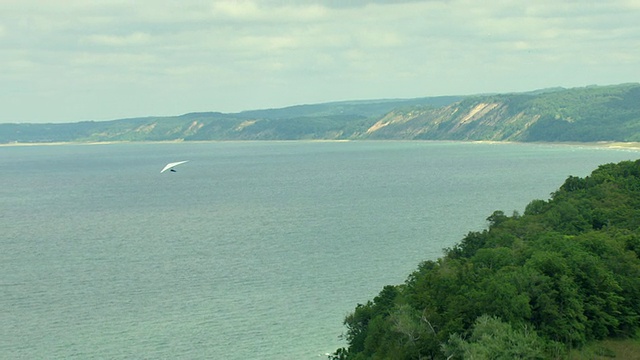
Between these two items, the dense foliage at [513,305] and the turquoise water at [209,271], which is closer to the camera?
the dense foliage at [513,305]

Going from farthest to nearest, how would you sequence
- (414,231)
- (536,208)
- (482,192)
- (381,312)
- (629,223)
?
(482,192)
(414,231)
(536,208)
(629,223)
(381,312)

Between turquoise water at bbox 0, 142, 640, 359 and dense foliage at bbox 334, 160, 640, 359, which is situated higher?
dense foliage at bbox 334, 160, 640, 359

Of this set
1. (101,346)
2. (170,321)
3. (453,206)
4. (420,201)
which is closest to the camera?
(101,346)

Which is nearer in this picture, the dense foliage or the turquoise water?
the dense foliage

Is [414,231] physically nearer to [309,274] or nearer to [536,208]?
[536,208]

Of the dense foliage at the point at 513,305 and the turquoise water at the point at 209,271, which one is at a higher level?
the dense foliage at the point at 513,305

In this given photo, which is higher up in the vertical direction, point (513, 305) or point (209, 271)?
point (513, 305)

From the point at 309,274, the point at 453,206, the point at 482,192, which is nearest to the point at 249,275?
the point at 309,274

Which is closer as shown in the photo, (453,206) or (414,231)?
(414,231)
